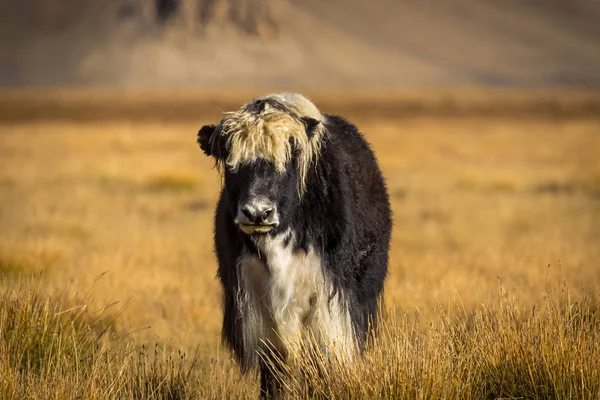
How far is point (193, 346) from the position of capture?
812cm

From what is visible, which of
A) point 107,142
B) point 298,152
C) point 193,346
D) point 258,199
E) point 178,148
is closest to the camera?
point 258,199

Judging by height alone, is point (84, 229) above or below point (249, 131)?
→ below

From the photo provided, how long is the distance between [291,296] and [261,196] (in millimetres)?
749

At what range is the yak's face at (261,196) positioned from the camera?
5.37 metres

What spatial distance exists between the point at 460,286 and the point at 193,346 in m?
3.69

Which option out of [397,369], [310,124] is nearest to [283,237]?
[310,124]

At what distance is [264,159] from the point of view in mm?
5637

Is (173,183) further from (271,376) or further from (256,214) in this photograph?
(256,214)

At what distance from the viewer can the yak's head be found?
5.42 meters

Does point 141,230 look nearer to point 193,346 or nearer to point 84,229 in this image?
point 84,229

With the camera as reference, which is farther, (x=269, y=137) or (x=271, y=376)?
(x=271, y=376)

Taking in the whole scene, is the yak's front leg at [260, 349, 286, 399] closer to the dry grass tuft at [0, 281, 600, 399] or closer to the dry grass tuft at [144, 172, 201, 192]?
the dry grass tuft at [0, 281, 600, 399]

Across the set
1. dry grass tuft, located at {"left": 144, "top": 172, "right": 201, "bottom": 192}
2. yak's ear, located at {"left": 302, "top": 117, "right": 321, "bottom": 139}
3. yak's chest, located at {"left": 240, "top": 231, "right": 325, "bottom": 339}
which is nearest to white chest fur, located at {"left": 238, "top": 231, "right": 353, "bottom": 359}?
yak's chest, located at {"left": 240, "top": 231, "right": 325, "bottom": 339}

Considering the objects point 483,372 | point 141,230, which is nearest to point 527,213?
point 141,230
